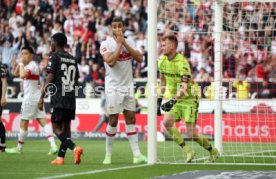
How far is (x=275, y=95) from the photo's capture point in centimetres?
2278

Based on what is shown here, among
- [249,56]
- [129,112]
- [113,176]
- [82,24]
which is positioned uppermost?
[82,24]

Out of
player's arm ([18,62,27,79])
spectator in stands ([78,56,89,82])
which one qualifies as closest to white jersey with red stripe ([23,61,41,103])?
player's arm ([18,62,27,79])

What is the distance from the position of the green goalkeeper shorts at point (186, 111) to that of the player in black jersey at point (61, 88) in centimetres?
189

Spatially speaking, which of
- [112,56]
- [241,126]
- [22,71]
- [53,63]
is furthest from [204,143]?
[241,126]

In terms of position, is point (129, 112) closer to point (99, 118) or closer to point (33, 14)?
point (99, 118)

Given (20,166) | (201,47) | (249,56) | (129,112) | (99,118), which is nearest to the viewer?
(20,166)

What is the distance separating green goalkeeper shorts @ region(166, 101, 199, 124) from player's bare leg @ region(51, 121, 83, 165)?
193 centimetres

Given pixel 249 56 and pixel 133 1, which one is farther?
pixel 133 1

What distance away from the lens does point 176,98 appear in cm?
1362

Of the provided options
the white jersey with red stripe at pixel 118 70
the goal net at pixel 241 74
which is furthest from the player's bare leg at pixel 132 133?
the goal net at pixel 241 74

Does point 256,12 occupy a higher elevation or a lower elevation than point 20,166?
higher

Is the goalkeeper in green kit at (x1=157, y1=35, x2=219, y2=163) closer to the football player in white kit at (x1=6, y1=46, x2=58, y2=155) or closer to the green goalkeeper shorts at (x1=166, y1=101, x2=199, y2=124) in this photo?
the green goalkeeper shorts at (x1=166, y1=101, x2=199, y2=124)

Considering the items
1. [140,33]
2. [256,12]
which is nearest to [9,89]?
[140,33]

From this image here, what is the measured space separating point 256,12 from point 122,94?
7119 mm
